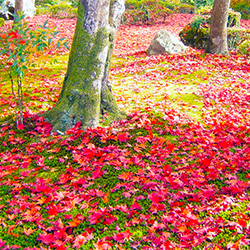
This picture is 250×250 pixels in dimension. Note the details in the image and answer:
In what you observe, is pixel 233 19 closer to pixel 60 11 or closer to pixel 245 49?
pixel 245 49

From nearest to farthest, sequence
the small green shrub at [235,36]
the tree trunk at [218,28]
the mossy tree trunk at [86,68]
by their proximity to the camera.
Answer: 1. the mossy tree trunk at [86,68]
2. the tree trunk at [218,28]
3. the small green shrub at [235,36]

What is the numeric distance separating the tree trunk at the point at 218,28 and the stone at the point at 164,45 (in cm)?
115

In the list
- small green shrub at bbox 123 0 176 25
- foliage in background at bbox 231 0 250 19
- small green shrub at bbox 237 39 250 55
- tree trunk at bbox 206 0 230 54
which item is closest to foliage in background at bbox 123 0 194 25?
small green shrub at bbox 123 0 176 25

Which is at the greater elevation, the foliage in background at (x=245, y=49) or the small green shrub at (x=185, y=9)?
the small green shrub at (x=185, y=9)

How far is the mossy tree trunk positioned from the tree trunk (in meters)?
6.80

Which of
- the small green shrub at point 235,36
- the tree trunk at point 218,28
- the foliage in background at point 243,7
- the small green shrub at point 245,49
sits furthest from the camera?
the foliage in background at point 243,7

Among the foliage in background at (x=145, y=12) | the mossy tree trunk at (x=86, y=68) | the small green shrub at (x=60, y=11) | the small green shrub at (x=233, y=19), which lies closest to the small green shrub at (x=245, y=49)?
the small green shrub at (x=233, y=19)

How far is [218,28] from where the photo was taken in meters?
9.99

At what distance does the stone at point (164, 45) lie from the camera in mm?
10469

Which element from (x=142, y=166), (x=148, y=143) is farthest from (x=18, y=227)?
(x=148, y=143)

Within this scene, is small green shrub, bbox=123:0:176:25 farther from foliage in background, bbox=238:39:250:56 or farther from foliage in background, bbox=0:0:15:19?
foliage in background, bbox=238:39:250:56

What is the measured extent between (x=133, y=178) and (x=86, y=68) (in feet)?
6.07

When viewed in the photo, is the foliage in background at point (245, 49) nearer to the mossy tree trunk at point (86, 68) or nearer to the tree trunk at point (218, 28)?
the tree trunk at point (218, 28)

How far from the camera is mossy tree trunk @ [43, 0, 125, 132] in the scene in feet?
13.3
